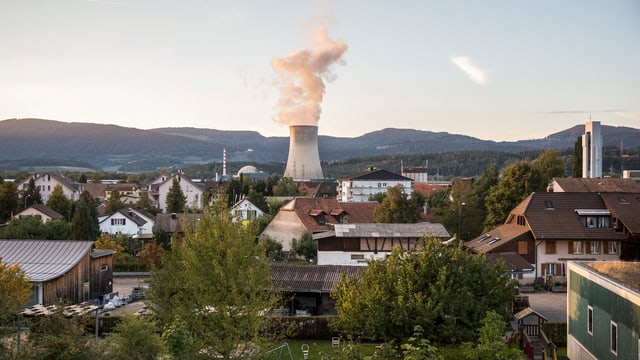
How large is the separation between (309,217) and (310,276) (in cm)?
1914

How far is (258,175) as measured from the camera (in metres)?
170

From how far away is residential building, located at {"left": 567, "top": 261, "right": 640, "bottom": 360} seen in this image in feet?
47.5

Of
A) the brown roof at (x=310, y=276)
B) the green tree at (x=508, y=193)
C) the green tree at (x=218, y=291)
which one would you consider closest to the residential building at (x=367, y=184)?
the green tree at (x=508, y=193)

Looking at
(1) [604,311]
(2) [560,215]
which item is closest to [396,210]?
(2) [560,215]

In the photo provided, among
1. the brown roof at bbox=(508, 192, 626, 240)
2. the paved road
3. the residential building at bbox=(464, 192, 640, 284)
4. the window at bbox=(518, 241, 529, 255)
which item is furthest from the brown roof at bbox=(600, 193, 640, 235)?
the paved road

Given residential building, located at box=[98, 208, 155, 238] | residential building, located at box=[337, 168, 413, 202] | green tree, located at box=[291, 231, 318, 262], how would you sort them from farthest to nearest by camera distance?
1. residential building, located at box=[337, 168, 413, 202]
2. residential building, located at box=[98, 208, 155, 238]
3. green tree, located at box=[291, 231, 318, 262]

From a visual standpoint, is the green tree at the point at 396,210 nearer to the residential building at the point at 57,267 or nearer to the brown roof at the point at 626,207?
the brown roof at the point at 626,207

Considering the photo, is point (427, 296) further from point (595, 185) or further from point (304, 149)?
point (304, 149)

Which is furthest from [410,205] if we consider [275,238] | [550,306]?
[550,306]

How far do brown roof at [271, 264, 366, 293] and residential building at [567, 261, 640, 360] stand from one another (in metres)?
9.17

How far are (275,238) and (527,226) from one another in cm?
1858

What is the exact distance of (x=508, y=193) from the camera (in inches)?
1748

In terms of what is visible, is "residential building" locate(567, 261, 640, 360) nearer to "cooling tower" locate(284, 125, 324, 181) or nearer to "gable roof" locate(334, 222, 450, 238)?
"gable roof" locate(334, 222, 450, 238)

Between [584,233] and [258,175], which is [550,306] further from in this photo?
[258,175]
